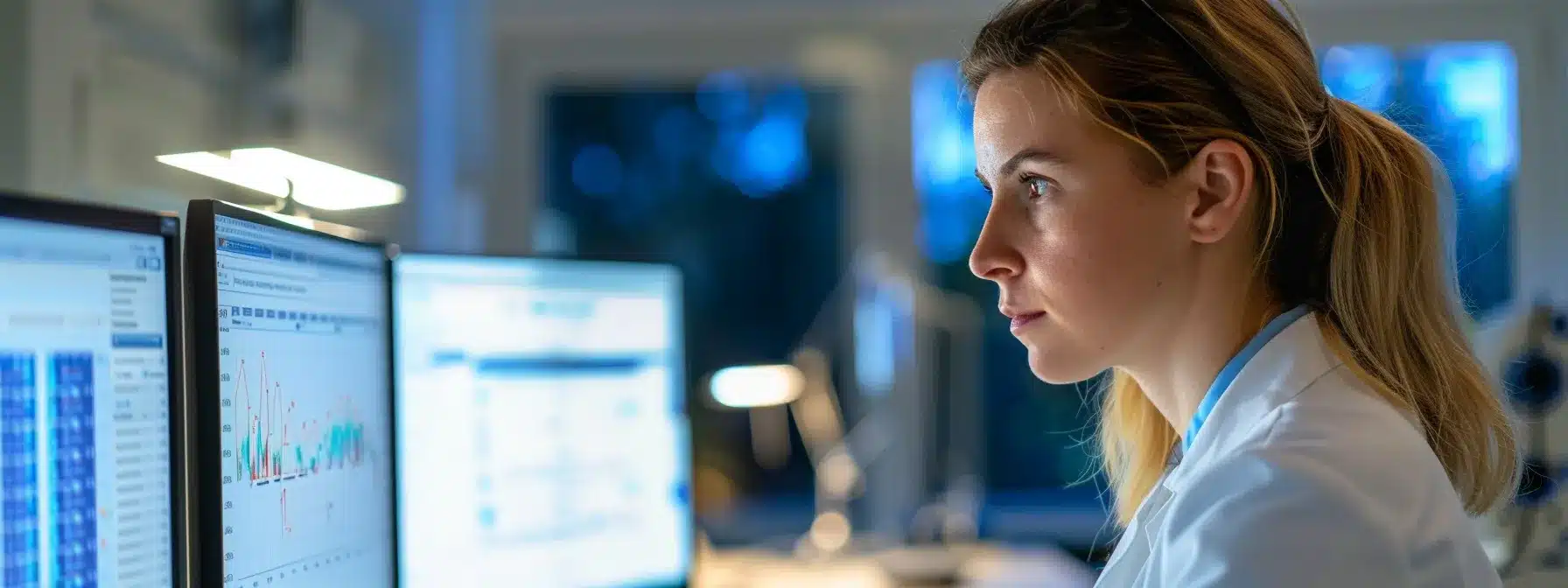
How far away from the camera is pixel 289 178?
101cm

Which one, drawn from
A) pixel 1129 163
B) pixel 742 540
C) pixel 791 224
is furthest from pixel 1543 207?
pixel 1129 163

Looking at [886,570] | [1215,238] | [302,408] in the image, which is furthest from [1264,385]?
[886,570]

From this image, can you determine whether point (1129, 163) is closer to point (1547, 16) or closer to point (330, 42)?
point (330, 42)

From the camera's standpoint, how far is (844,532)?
2.28 metres

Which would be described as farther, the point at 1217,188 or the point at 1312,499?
the point at 1217,188

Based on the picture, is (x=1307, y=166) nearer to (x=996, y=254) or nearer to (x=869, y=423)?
(x=996, y=254)

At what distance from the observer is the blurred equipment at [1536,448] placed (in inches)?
80.7

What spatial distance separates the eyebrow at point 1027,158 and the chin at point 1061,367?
6.2 inches

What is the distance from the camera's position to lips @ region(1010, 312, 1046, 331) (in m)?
1.04

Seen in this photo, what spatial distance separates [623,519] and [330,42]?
1.10 meters

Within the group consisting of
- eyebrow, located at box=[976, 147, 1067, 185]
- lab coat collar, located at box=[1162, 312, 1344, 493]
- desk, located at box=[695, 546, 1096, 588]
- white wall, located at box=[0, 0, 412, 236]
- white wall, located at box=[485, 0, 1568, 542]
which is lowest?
desk, located at box=[695, 546, 1096, 588]

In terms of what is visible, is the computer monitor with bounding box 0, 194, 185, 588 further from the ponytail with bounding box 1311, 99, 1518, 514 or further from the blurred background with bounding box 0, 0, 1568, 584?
the blurred background with bounding box 0, 0, 1568, 584

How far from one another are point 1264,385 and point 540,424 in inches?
31.0

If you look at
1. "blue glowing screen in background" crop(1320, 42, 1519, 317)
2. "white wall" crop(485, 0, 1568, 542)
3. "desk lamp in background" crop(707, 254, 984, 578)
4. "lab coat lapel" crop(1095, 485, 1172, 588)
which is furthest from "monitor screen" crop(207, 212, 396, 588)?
"blue glowing screen in background" crop(1320, 42, 1519, 317)
